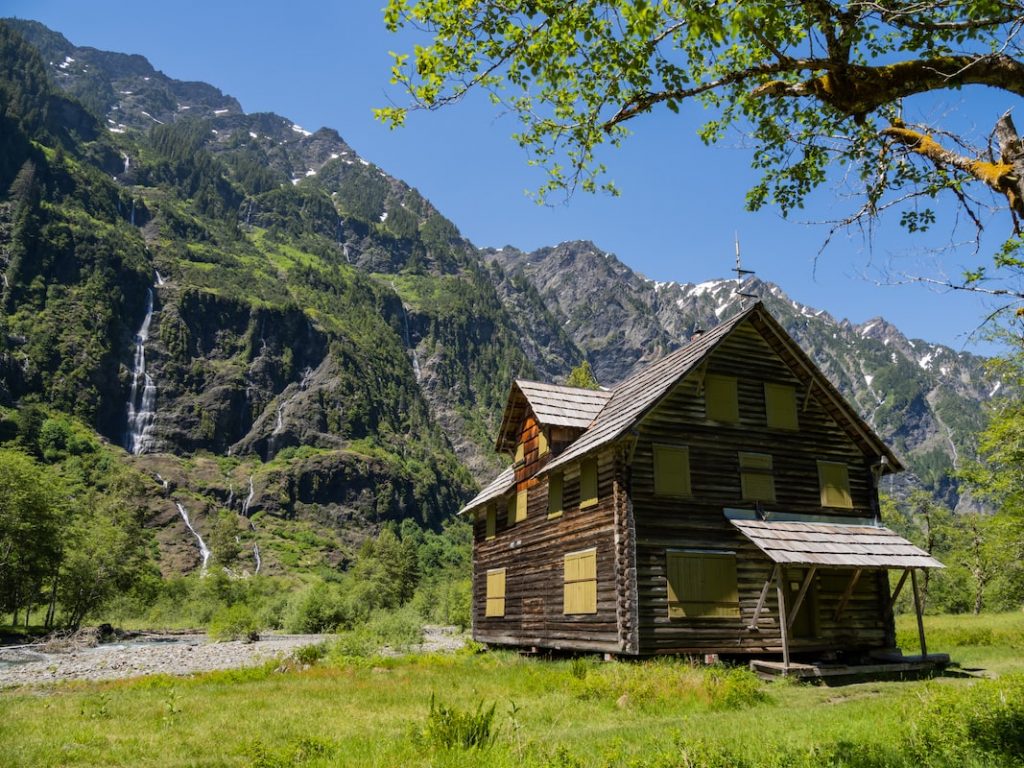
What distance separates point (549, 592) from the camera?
25.8m

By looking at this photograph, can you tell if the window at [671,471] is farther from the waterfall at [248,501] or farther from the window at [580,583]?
the waterfall at [248,501]

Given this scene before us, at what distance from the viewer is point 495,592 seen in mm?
30891

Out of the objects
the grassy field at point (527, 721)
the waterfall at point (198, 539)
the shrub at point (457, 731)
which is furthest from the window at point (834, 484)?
the waterfall at point (198, 539)

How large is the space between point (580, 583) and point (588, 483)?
10.9ft

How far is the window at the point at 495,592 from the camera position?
30064 mm

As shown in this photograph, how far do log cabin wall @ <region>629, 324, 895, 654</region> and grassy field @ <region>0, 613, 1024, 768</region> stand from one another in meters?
2.69

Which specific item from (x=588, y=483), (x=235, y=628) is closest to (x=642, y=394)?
(x=588, y=483)

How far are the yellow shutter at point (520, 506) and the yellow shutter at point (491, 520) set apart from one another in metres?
3.04

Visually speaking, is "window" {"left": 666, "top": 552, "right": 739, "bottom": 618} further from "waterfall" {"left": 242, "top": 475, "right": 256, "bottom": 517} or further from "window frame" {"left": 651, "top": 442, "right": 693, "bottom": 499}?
"waterfall" {"left": 242, "top": 475, "right": 256, "bottom": 517}

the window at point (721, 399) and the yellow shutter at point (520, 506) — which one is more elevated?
the window at point (721, 399)

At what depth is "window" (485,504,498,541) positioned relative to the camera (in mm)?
32688

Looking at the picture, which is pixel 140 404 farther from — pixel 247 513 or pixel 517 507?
pixel 517 507

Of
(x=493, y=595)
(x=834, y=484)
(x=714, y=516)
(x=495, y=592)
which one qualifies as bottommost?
(x=493, y=595)

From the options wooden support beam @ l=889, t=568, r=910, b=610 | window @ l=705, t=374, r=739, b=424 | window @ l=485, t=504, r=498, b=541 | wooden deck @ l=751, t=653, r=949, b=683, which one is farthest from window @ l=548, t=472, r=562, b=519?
wooden support beam @ l=889, t=568, r=910, b=610
